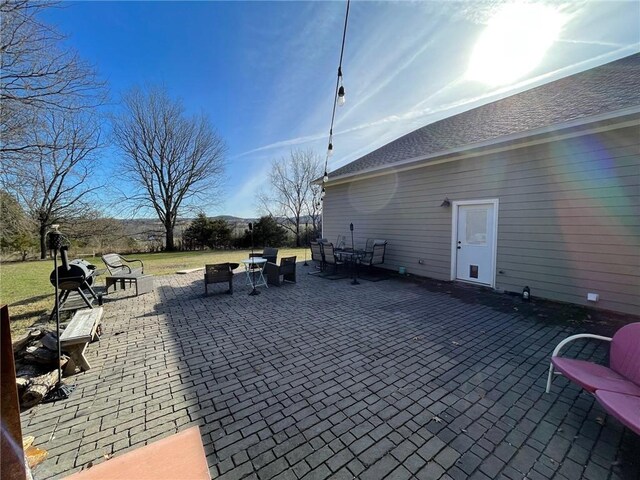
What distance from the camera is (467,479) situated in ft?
5.65

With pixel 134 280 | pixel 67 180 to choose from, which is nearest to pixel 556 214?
pixel 134 280

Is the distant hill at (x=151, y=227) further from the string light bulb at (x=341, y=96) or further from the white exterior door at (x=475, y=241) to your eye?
the white exterior door at (x=475, y=241)

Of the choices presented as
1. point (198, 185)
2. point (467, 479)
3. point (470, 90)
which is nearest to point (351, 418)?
point (467, 479)

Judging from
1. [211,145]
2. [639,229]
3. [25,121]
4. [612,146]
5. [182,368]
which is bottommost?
[182,368]

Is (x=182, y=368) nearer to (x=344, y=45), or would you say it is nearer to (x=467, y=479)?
(x=467, y=479)

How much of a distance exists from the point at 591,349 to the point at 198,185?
23753 millimetres

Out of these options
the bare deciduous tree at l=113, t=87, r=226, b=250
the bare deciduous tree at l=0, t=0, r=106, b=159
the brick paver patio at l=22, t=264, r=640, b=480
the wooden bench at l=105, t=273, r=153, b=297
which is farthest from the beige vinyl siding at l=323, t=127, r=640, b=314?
the bare deciduous tree at l=113, t=87, r=226, b=250

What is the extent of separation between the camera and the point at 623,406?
6.05 feet

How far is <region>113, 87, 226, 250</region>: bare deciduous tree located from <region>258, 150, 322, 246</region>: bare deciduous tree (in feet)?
15.5

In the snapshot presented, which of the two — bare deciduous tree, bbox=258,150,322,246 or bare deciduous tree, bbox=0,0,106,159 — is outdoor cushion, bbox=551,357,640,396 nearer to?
bare deciduous tree, bbox=0,0,106,159

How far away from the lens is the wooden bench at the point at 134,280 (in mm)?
5918

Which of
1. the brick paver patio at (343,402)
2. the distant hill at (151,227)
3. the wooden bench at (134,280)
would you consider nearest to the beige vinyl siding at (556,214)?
the brick paver patio at (343,402)

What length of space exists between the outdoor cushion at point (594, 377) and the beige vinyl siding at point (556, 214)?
3.50 metres

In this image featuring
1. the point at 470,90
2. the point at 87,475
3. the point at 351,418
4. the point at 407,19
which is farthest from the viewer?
the point at 470,90
